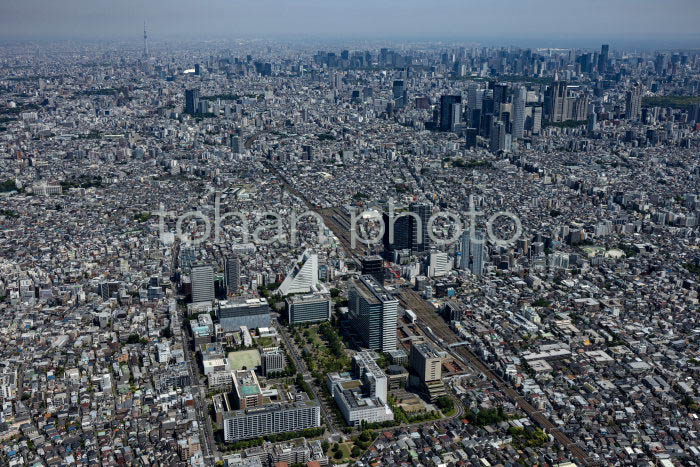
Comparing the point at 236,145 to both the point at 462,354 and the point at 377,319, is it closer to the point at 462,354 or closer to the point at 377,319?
the point at 377,319

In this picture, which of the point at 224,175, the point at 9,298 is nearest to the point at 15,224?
the point at 9,298

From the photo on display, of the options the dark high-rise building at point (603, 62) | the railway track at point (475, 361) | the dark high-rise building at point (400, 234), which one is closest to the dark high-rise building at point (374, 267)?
the railway track at point (475, 361)

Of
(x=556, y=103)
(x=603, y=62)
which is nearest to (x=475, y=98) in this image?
(x=556, y=103)

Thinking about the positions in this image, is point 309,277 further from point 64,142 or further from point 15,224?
point 64,142

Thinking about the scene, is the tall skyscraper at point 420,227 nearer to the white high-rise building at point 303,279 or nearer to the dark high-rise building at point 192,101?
the white high-rise building at point 303,279

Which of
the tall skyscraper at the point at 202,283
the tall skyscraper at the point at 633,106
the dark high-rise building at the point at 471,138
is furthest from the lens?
the tall skyscraper at the point at 633,106

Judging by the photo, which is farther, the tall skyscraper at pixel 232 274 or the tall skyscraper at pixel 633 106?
the tall skyscraper at pixel 633 106
